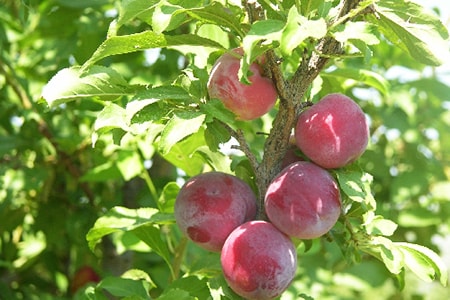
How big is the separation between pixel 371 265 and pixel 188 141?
1054 millimetres

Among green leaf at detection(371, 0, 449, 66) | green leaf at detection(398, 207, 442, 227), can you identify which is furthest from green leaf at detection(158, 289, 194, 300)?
green leaf at detection(398, 207, 442, 227)

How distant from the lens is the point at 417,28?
0.82 m

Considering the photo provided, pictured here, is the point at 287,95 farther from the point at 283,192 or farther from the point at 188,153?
the point at 188,153

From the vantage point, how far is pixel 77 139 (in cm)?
169

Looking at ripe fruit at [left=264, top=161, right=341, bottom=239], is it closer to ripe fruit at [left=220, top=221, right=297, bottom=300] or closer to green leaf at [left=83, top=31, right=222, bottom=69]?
ripe fruit at [left=220, top=221, right=297, bottom=300]

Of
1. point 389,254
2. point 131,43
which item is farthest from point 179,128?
point 389,254

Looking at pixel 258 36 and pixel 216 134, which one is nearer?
pixel 258 36

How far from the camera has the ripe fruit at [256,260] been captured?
87cm

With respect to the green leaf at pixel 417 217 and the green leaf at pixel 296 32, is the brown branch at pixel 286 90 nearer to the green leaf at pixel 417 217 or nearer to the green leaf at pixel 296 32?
the green leaf at pixel 296 32

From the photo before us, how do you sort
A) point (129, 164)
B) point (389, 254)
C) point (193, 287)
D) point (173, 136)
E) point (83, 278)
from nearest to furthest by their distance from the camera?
point (173, 136) < point (389, 254) < point (193, 287) < point (129, 164) < point (83, 278)

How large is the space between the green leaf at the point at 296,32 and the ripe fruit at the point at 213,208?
0.29m

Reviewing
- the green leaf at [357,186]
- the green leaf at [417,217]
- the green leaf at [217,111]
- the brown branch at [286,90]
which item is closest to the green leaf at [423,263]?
the green leaf at [357,186]

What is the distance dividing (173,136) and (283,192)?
0.17 meters

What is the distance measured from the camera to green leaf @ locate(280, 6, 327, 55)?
695 millimetres
